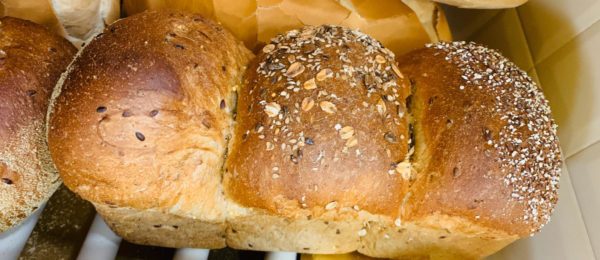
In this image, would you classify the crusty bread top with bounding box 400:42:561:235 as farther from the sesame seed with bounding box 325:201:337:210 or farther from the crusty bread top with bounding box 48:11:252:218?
the crusty bread top with bounding box 48:11:252:218

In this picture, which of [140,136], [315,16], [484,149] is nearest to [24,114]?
[140,136]

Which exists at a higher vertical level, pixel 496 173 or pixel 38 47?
pixel 38 47

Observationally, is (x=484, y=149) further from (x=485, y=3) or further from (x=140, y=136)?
(x=140, y=136)

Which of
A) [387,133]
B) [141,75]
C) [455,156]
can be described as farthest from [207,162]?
[455,156]

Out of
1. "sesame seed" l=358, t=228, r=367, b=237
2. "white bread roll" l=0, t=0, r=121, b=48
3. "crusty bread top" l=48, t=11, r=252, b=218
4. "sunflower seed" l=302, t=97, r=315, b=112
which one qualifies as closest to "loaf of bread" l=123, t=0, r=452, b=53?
"white bread roll" l=0, t=0, r=121, b=48

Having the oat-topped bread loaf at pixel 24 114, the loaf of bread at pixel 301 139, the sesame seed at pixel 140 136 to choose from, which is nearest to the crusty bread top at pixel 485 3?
the loaf of bread at pixel 301 139

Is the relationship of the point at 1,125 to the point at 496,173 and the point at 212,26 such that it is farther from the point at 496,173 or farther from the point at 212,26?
the point at 496,173
